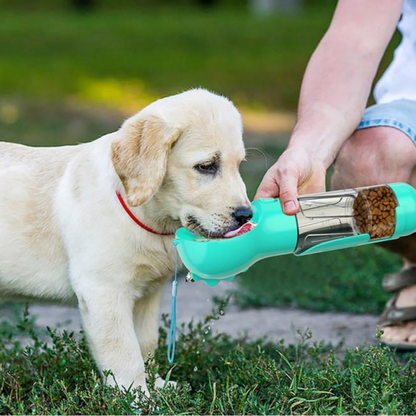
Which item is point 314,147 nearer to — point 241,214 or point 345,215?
point 345,215

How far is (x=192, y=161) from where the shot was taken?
9.34 feet

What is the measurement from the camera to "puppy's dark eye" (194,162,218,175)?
2840 millimetres

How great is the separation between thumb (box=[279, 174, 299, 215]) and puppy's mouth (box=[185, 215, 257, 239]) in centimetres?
13

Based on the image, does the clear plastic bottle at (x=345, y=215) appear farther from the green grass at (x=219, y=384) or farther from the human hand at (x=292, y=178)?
the green grass at (x=219, y=384)

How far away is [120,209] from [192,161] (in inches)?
13.4

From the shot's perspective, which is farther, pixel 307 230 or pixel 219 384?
pixel 219 384

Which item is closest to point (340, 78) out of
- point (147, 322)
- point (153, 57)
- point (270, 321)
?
point (147, 322)

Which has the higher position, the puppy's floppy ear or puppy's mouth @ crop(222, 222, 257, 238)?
the puppy's floppy ear

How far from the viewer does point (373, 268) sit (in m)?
5.05

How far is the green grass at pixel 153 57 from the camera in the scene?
1225 cm

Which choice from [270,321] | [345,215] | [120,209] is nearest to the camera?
[345,215]

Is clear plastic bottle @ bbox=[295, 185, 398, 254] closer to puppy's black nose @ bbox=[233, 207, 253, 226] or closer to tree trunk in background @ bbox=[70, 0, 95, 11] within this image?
puppy's black nose @ bbox=[233, 207, 253, 226]

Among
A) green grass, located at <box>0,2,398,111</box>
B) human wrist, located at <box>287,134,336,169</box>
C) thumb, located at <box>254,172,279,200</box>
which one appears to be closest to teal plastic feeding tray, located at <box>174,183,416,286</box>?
thumb, located at <box>254,172,279,200</box>

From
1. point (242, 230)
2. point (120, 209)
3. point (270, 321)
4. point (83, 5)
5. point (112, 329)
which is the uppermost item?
point (242, 230)
